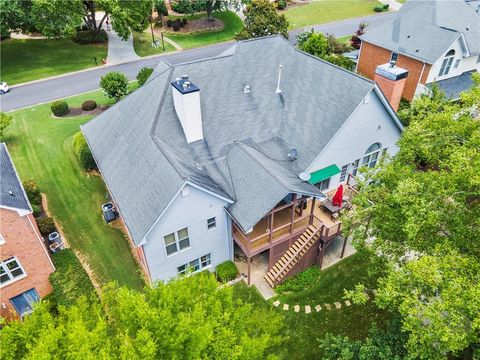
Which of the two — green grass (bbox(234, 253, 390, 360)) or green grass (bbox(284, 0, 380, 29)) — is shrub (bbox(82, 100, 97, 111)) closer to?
green grass (bbox(234, 253, 390, 360))

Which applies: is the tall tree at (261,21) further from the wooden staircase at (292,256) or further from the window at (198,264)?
the window at (198,264)

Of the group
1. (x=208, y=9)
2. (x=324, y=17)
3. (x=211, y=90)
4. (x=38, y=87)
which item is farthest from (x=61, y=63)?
(x=324, y=17)

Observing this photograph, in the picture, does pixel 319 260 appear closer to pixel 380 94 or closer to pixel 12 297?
pixel 380 94

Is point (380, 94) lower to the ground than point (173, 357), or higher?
higher

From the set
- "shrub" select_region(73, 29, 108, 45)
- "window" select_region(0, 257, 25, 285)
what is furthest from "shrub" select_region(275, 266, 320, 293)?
"shrub" select_region(73, 29, 108, 45)

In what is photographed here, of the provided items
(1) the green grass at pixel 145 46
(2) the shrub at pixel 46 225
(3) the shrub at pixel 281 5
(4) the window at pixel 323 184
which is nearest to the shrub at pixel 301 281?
(4) the window at pixel 323 184
